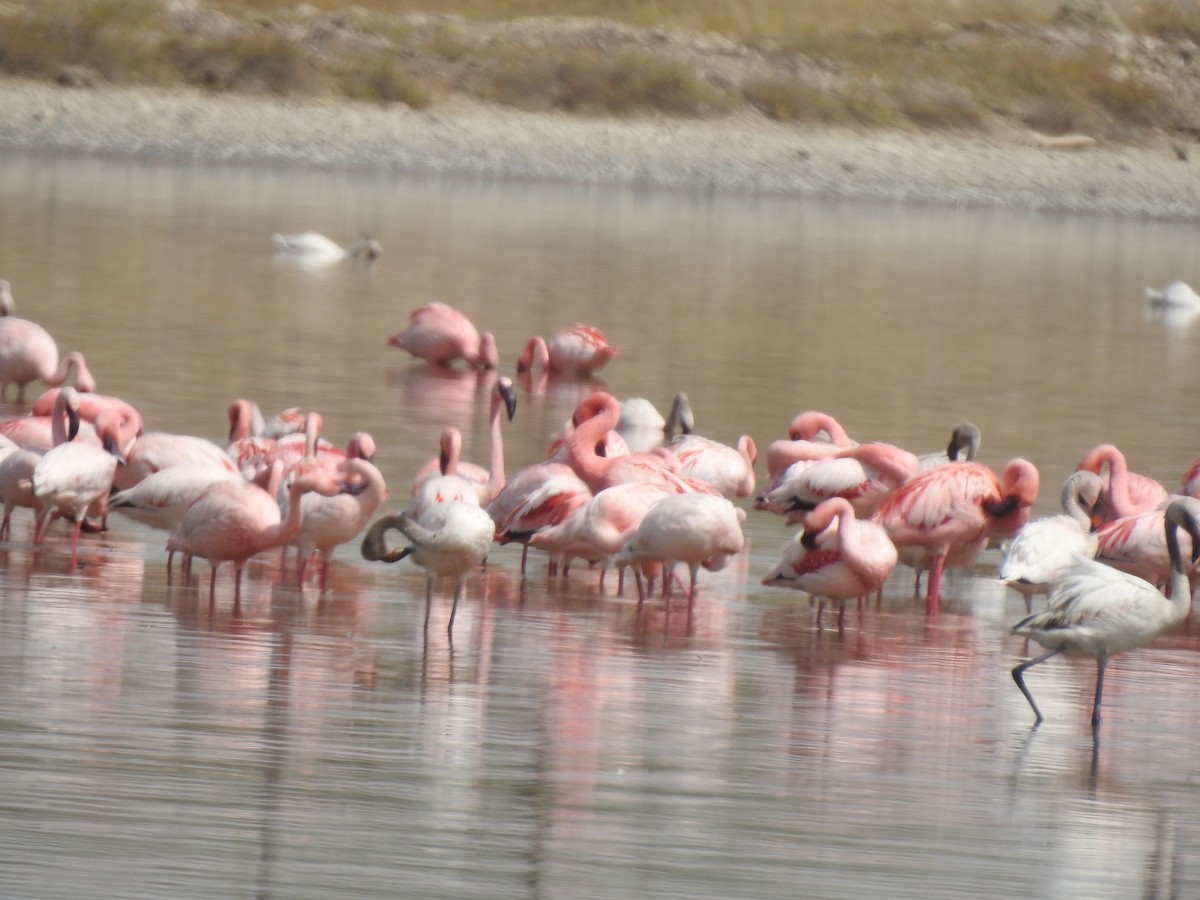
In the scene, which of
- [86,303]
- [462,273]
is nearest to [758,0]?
[462,273]

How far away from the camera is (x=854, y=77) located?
187 feet

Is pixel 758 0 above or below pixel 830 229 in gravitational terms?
above

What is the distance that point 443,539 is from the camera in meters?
8.30

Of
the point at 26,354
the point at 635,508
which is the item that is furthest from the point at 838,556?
the point at 26,354

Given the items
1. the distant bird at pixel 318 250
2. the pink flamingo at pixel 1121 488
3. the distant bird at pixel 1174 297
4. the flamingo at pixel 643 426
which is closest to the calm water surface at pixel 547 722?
the flamingo at pixel 643 426

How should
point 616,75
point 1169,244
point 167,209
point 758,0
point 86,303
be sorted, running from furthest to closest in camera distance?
point 758,0, point 616,75, point 1169,244, point 167,209, point 86,303

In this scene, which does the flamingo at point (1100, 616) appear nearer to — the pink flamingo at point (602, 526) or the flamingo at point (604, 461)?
the pink flamingo at point (602, 526)

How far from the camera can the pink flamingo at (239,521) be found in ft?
28.5

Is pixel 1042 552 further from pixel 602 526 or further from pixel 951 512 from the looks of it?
pixel 602 526

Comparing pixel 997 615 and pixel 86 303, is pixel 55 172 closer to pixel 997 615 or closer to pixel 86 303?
pixel 86 303

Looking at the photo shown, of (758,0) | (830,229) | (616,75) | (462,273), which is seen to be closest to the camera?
(462,273)

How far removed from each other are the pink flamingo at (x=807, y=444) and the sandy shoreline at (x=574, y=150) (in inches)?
1407

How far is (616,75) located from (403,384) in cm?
3860

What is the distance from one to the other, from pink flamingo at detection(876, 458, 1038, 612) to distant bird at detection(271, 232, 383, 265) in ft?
57.6
